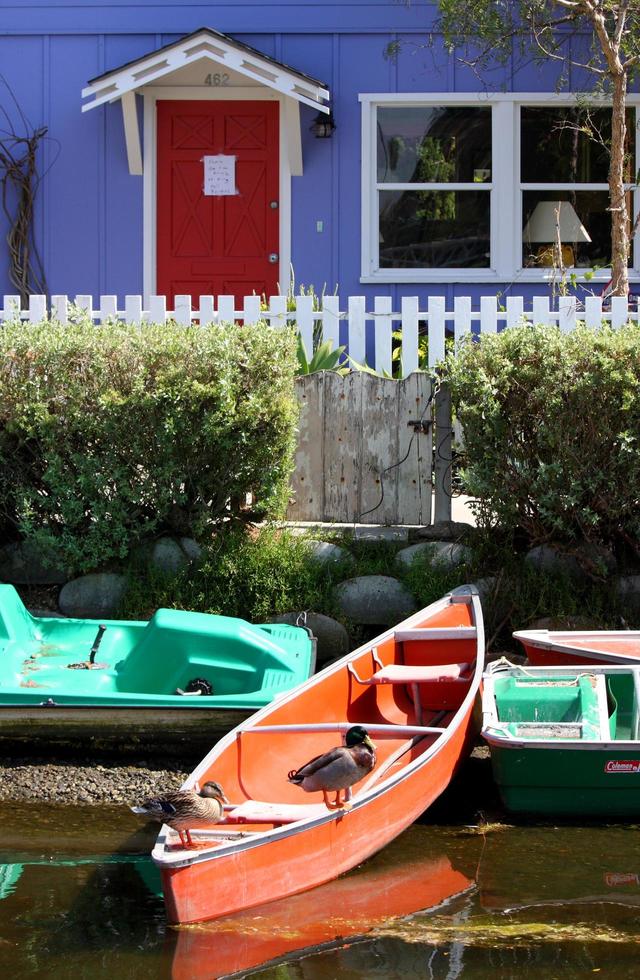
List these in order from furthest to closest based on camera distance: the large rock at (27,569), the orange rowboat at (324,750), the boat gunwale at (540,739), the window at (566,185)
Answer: the window at (566,185)
the large rock at (27,569)
the boat gunwale at (540,739)
the orange rowboat at (324,750)

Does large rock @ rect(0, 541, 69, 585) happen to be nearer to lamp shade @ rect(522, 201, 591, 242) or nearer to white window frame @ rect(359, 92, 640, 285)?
white window frame @ rect(359, 92, 640, 285)

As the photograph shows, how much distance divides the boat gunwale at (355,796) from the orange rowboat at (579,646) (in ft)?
1.08

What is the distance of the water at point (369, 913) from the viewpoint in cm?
439

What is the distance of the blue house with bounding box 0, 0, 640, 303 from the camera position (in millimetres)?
12398

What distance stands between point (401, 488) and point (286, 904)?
145 inches

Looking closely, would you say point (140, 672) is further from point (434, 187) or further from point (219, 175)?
point (434, 187)

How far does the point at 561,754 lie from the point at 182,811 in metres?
1.87

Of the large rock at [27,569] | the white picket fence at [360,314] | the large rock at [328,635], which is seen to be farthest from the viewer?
the white picket fence at [360,314]

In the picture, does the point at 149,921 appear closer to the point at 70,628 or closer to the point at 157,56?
the point at 70,628

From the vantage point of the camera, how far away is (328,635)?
729 cm

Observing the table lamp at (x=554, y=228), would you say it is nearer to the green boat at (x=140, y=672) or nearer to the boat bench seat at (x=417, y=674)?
the green boat at (x=140, y=672)

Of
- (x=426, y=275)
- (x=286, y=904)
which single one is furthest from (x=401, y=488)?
(x=426, y=275)

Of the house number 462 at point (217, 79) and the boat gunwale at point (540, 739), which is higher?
the house number 462 at point (217, 79)

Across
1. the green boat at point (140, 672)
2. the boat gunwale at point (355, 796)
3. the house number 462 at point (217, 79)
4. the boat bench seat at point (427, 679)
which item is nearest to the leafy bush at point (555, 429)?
the boat gunwale at point (355, 796)
